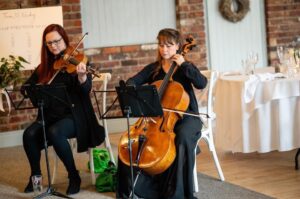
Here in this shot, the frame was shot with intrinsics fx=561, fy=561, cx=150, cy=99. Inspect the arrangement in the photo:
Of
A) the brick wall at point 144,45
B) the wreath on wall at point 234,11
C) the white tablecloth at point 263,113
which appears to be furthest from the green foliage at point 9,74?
the wreath on wall at point 234,11

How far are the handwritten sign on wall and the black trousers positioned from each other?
6.05 feet

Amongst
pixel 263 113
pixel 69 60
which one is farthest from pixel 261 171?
pixel 69 60

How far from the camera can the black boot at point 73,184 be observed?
3658 millimetres

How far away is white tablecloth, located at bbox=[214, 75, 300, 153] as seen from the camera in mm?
3977

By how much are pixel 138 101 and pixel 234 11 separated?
11.6 feet

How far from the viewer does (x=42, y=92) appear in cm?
336

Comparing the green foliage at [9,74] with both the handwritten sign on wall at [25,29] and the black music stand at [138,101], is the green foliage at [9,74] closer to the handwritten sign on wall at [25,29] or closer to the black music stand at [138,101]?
the handwritten sign on wall at [25,29]

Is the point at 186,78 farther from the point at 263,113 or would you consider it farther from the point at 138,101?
the point at 263,113

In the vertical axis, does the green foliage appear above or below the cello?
above

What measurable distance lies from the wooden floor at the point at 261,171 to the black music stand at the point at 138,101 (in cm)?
98

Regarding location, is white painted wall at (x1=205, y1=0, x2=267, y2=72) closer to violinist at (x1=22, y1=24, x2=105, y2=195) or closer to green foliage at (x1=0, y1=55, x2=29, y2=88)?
green foliage at (x1=0, y1=55, x2=29, y2=88)

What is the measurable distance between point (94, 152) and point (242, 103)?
3.76 ft

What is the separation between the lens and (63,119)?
369cm

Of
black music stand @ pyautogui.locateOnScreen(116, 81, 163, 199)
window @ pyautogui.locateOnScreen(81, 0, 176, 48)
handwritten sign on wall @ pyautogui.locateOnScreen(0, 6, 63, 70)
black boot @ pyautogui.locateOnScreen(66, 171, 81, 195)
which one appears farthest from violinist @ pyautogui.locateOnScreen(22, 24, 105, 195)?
window @ pyautogui.locateOnScreen(81, 0, 176, 48)
